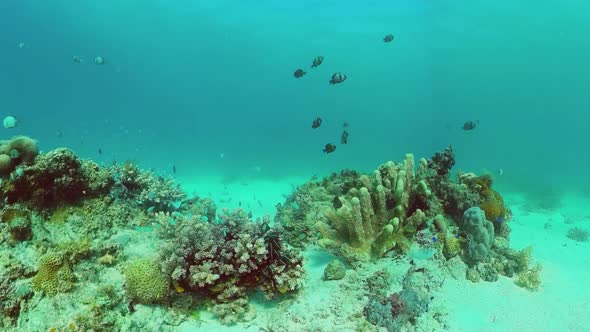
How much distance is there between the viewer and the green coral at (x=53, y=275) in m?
4.38

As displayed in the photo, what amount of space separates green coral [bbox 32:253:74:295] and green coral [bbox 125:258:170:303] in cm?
75

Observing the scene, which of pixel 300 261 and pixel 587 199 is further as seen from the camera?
pixel 587 199

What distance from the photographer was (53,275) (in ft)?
14.8

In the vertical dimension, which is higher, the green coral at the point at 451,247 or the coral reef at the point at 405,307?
the green coral at the point at 451,247

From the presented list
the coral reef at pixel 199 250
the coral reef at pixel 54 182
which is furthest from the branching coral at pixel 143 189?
the coral reef at pixel 54 182

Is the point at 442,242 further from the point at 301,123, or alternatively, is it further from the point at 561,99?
the point at 561,99

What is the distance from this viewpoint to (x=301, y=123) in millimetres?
130625

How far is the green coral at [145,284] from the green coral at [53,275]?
2.45 feet

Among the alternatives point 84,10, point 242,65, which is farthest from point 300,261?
point 242,65

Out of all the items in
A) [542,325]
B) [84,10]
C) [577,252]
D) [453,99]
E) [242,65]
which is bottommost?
[542,325]

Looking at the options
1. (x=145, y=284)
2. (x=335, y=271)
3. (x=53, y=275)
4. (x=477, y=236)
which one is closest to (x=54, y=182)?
(x=53, y=275)

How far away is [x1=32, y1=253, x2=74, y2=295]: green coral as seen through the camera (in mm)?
4379

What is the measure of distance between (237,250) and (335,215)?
6.50 feet

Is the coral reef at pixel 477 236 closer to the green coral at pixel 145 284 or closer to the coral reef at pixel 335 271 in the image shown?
the coral reef at pixel 335 271
